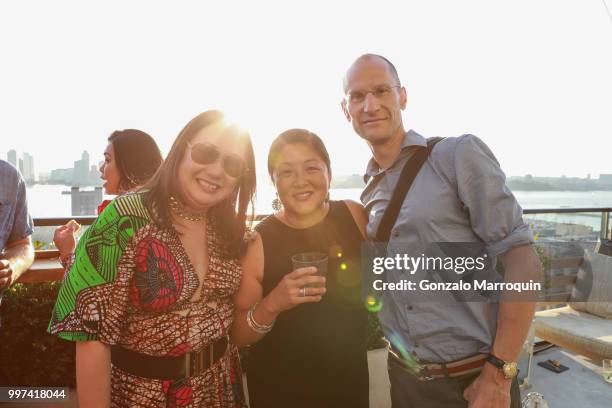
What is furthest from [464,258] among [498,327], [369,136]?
[369,136]

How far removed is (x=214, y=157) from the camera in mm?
1764

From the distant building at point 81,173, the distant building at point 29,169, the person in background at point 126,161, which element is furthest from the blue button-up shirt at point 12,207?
the distant building at point 81,173

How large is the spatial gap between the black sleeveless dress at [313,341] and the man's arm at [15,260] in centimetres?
172

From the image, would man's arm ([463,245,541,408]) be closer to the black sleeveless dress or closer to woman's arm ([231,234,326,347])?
the black sleeveless dress

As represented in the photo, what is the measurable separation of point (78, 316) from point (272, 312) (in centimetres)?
86

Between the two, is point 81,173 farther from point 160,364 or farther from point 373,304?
point 373,304

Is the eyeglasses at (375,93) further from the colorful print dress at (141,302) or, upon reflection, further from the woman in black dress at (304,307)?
the colorful print dress at (141,302)

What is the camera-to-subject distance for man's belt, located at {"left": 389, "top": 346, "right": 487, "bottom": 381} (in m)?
1.76

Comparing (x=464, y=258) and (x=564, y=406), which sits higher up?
(x=464, y=258)

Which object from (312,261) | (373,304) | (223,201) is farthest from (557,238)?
(223,201)

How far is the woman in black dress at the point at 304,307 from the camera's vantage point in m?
2.08

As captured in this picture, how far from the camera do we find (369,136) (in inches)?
83.2

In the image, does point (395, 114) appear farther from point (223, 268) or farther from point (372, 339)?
point (372, 339)

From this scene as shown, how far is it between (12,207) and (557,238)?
765 cm
